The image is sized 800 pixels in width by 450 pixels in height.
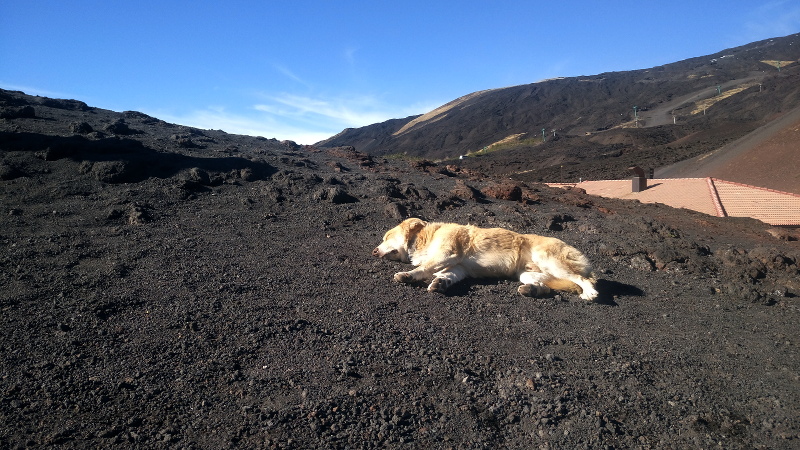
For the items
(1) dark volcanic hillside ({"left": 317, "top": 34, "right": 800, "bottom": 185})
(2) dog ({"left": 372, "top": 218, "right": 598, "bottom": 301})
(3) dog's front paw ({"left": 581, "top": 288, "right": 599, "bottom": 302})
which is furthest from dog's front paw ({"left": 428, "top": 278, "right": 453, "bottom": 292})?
(1) dark volcanic hillside ({"left": 317, "top": 34, "right": 800, "bottom": 185})

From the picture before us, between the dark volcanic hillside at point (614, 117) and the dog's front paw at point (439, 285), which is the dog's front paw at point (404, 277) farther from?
the dark volcanic hillside at point (614, 117)

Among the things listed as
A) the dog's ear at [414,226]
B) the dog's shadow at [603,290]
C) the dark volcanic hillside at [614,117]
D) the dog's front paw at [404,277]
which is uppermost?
the dark volcanic hillside at [614,117]

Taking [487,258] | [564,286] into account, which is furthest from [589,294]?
[487,258]

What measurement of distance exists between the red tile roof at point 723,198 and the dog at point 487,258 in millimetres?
10268

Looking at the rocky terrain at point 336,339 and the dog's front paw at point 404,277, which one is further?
the dog's front paw at point 404,277

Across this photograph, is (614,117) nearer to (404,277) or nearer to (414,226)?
(414,226)

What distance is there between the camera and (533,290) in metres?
5.74

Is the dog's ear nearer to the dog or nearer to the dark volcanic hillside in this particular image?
the dog

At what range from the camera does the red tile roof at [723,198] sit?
13.8m

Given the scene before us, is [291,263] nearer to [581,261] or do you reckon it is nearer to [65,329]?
[65,329]

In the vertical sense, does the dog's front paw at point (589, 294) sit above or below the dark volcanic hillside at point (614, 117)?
below

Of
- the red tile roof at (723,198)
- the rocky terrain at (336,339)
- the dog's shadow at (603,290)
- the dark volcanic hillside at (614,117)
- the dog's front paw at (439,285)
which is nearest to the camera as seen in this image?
the rocky terrain at (336,339)

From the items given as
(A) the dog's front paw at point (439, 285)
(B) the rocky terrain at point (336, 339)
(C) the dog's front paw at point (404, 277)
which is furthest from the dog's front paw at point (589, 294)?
(C) the dog's front paw at point (404, 277)

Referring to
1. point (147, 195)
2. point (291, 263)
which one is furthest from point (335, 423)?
point (147, 195)
